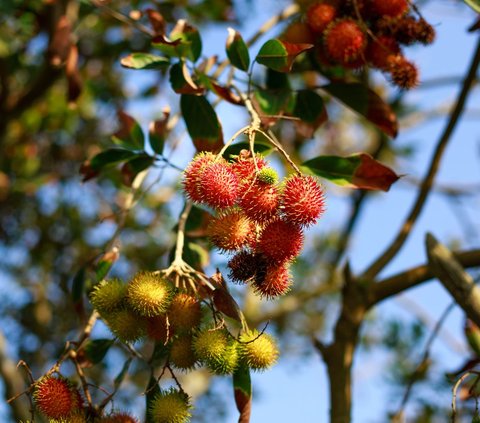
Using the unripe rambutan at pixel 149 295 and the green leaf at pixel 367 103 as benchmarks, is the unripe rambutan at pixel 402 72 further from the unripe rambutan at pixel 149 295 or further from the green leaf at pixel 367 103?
the unripe rambutan at pixel 149 295

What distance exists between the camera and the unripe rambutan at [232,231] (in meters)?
1.23

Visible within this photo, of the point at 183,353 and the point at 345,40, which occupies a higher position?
the point at 345,40

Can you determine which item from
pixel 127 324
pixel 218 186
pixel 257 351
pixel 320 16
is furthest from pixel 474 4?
pixel 127 324

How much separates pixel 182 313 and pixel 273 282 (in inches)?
6.4

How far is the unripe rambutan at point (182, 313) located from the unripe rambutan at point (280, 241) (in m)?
0.16

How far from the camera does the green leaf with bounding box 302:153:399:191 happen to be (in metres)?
1.45

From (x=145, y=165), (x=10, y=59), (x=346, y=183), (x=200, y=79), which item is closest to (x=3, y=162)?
(x=10, y=59)

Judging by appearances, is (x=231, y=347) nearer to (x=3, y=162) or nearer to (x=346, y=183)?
(x=346, y=183)

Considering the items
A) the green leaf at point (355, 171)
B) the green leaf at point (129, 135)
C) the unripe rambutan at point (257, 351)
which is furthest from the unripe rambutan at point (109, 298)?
the green leaf at point (129, 135)

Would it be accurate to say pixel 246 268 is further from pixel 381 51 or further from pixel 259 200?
pixel 381 51

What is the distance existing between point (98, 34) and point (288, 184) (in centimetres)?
282

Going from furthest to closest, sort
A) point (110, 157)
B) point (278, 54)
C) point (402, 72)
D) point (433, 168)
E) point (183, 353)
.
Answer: point (433, 168), point (110, 157), point (402, 72), point (278, 54), point (183, 353)

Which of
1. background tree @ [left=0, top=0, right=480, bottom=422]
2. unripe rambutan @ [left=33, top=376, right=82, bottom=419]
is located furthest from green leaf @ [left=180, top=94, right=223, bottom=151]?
unripe rambutan @ [left=33, top=376, right=82, bottom=419]

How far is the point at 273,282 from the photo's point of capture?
1253 millimetres
